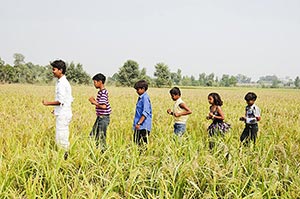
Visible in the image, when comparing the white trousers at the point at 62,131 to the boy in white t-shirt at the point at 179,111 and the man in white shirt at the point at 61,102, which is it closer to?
the man in white shirt at the point at 61,102

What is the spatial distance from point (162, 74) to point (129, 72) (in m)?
6.53

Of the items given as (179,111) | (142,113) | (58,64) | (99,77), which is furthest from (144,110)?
(58,64)

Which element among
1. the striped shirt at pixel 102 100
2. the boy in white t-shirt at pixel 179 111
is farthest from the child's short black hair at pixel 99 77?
the boy in white t-shirt at pixel 179 111

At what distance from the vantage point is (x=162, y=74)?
187 ft

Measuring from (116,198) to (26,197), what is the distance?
2.98 feet

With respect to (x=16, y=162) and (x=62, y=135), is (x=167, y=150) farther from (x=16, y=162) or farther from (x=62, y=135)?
(x=16, y=162)

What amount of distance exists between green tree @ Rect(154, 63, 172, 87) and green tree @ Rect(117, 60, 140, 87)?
4049 millimetres

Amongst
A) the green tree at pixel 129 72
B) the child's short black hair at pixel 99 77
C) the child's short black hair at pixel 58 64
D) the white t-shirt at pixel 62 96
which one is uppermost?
the green tree at pixel 129 72

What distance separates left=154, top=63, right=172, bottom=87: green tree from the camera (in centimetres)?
5681

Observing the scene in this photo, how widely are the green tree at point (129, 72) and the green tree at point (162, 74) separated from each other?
405 centimetres

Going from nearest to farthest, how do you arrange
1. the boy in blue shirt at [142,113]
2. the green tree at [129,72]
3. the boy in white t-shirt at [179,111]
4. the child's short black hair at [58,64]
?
the child's short black hair at [58,64] < the boy in blue shirt at [142,113] < the boy in white t-shirt at [179,111] < the green tree at [129,72]

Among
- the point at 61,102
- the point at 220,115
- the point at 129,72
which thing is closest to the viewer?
the point at 61,102

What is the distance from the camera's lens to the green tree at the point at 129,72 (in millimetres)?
56062

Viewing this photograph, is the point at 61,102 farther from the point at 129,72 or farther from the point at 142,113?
the point at 129,72
